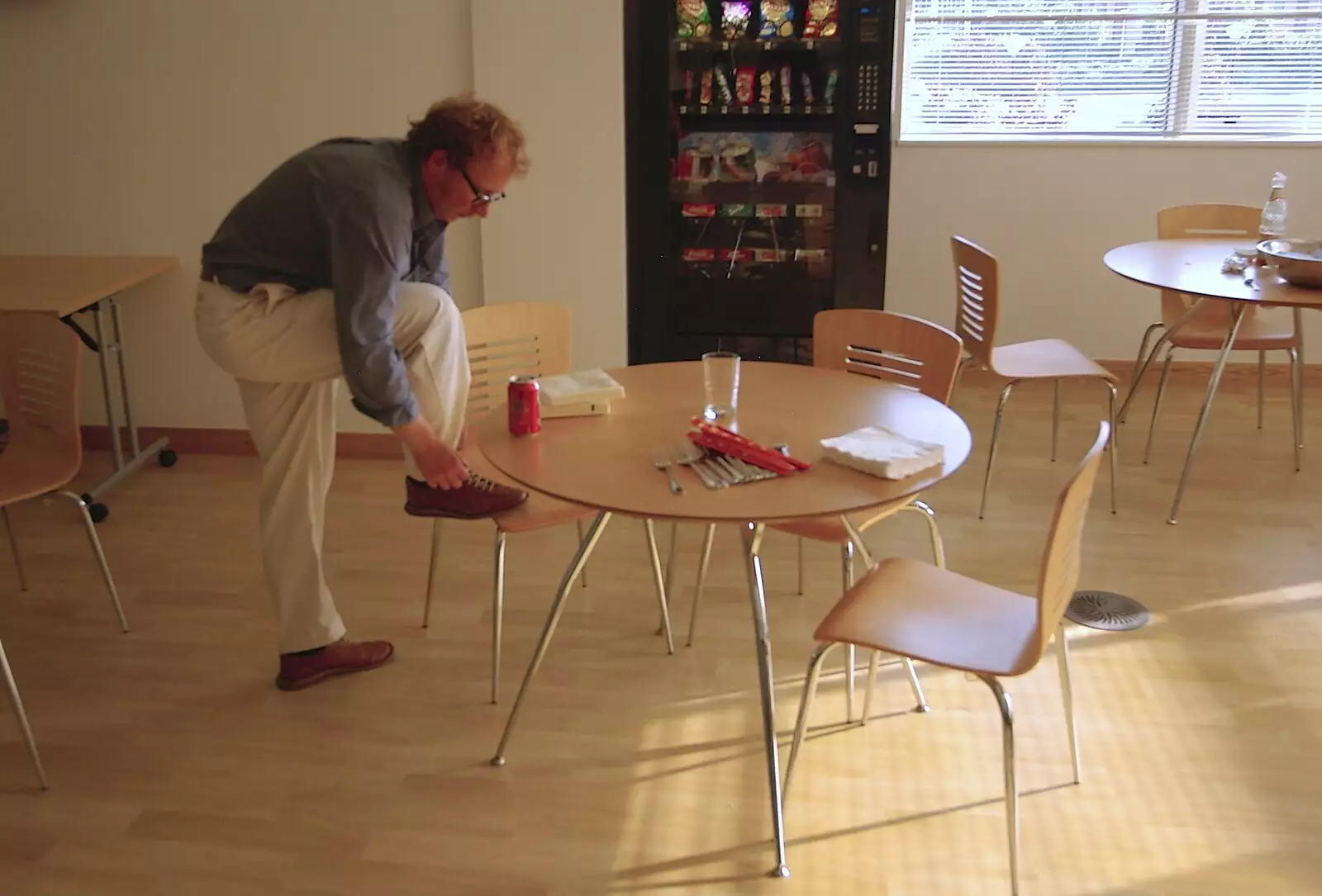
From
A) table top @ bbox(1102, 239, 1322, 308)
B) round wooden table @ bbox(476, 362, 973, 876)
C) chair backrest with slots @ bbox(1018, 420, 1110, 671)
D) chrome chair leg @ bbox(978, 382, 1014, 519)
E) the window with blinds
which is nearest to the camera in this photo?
chair backrest with slots @ bbox(1018, 420, 1110, 671)

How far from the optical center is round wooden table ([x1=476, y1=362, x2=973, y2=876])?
6.54 feet

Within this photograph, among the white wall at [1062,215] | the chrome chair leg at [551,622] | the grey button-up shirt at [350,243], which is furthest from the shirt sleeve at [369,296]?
the white wall at [1062,215]

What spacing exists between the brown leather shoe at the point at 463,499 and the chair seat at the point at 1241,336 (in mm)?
2469

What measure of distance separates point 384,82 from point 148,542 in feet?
5.31

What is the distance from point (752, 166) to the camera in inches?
178

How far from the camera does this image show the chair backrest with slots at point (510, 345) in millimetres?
2932

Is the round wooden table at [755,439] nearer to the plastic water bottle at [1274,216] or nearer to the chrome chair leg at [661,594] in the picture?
the chrome chair leg at [661,594]

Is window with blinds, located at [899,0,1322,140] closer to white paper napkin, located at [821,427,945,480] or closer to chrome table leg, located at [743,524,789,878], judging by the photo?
white paper napkin, located at [821,427,945,480]

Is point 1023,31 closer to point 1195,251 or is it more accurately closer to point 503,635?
point 1195,251

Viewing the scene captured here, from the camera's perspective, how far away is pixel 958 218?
5.08 metres

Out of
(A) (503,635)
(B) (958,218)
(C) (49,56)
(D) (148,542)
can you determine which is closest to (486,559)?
(A) (503,635)

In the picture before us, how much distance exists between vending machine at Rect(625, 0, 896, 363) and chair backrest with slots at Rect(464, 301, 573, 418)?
122 cm

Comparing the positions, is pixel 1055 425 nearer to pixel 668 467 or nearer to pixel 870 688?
pixel 870 688

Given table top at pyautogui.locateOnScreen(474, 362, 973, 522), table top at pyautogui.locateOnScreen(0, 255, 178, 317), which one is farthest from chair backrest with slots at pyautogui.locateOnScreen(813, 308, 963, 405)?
table top at pyautogui.locateOnScreen(0, 255, 178, 317)
